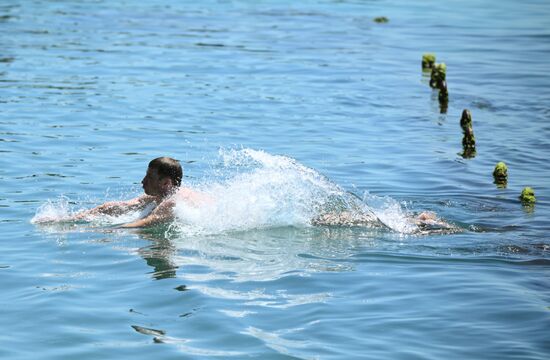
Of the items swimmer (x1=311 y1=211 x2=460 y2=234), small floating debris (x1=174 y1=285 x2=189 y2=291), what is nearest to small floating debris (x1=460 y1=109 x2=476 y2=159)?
swimmer (x1=311 y1=211 x2=460 y2=234)

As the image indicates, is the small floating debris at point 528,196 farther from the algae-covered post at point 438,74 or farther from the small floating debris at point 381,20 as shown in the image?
the small floating debris at point 381,20

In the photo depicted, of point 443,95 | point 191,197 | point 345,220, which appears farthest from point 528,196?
point 443,95

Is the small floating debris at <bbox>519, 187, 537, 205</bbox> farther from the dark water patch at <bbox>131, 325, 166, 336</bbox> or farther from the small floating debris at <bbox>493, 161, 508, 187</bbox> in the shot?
the dark water patch at <bbox>131, 325, 166, 336</bbox>

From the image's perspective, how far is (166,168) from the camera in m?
11.7

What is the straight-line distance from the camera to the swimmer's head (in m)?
11.7

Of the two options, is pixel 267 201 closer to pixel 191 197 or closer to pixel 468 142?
pixel 191 197

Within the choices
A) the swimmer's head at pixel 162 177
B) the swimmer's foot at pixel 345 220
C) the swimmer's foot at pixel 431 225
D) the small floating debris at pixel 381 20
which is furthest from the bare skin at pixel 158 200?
the small floating debris at pixel 381 20

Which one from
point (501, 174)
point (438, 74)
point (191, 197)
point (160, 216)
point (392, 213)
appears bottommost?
point (160, 216)

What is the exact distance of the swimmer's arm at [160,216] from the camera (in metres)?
11.7

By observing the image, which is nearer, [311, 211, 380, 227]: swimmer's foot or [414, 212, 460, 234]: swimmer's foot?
[414, 212, 460, 234]: swimmer's foot

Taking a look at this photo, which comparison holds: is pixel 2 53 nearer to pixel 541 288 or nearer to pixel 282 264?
pixel 282 264

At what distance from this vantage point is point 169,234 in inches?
461

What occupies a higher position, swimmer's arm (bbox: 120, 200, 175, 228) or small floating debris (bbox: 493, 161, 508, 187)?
small floating debris (bbox: 493, 161, 508, 187)

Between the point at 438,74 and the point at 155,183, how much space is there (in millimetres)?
10687
